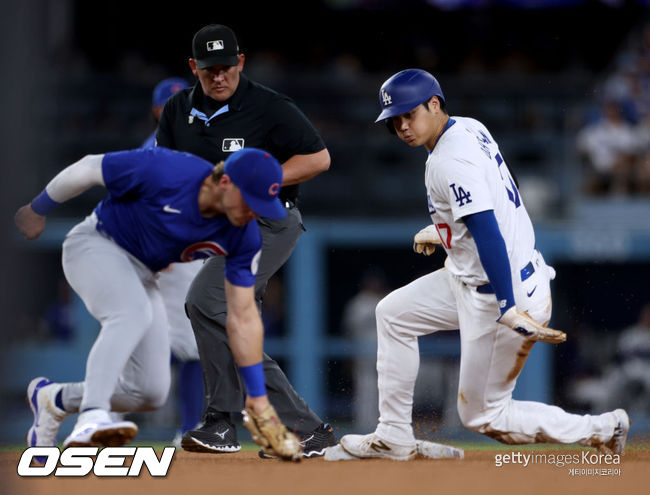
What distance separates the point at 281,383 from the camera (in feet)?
18.2

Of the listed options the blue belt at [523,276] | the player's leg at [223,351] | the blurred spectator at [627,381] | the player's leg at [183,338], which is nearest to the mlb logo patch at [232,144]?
the player's leg at [223,351]

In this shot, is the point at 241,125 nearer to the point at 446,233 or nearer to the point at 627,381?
the point at 446,233

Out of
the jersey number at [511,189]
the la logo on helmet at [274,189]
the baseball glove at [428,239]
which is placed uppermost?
the la logo on helmet at [274,189]

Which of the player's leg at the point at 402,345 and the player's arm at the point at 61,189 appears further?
the player's leg at the point at 402,345

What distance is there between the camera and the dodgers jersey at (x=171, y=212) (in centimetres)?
450

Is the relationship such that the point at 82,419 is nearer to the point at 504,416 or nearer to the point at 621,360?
the point at 504,416

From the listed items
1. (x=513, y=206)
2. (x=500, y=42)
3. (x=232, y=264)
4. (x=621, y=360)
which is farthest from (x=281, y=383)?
(x=500, y=42)

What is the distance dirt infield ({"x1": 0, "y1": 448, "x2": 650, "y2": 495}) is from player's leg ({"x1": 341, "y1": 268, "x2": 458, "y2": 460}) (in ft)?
0.38

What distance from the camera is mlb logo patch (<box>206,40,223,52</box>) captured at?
Result: 533cm

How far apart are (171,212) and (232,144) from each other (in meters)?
1.10

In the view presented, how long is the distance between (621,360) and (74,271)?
910 centimetres

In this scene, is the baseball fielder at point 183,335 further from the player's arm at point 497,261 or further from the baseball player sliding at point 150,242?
the player's arm at point 497,261

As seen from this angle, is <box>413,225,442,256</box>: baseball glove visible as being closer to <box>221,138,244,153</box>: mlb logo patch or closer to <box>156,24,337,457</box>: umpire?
<box>156,24,337,457</box>: umpire

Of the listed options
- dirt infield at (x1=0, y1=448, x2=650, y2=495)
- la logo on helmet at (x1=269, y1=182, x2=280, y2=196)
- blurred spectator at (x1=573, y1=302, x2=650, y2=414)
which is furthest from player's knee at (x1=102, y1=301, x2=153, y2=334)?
blurred spectator at (x1=573, y1=302, x2=650, y2=414)
